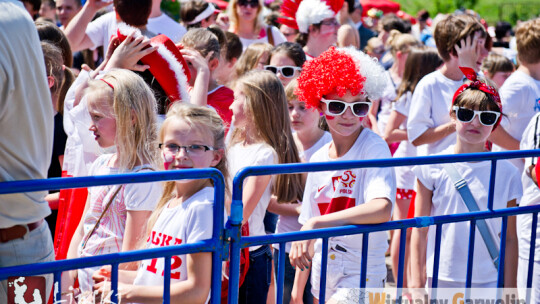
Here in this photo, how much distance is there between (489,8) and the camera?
37219mm

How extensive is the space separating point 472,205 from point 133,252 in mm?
1959

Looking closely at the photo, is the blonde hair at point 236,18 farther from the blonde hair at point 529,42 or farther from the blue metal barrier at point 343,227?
the blue metal barrier at point 343,227

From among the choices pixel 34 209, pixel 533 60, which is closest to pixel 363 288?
pixel 34 209

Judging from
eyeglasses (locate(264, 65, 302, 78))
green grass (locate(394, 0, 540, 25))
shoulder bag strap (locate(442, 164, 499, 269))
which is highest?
green grass (locate(394, 0, 540, 25))

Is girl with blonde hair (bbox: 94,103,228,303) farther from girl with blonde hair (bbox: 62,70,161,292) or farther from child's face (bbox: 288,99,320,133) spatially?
child's face (bbox: 288,99,320,133)

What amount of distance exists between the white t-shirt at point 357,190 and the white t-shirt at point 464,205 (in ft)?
1.60

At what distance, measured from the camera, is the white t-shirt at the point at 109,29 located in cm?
536

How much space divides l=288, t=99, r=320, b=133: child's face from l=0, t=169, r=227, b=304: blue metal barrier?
1.90 m

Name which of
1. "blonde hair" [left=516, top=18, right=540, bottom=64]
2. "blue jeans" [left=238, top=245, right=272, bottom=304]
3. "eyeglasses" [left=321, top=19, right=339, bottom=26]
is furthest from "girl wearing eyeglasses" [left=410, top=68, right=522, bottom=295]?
"eyeglasses" [left=321, top=19, right=339, bottom=26]

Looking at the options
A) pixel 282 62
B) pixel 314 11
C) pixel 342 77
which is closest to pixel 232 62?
pixel 282 62

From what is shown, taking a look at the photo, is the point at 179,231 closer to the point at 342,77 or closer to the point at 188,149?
the point at 188,149

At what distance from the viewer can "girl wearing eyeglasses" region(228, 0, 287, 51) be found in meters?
6.68

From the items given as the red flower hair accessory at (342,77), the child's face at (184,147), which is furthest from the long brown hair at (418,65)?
the child's face at (184,147)

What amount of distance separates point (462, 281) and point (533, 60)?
75.7 inches
